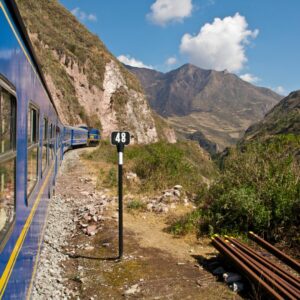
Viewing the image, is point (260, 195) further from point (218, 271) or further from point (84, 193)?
point (84, 193)

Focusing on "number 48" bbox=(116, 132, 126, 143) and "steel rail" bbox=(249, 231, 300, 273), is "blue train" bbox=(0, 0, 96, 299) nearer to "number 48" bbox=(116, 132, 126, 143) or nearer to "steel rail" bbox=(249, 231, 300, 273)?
"number 48" bbox=(116, 132, 126, 143)

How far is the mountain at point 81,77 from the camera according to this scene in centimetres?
3994

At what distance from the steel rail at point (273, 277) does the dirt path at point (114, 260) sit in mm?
535

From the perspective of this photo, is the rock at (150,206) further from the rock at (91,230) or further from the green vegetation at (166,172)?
the rock at (91,230)

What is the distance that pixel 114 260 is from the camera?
6.21 meters

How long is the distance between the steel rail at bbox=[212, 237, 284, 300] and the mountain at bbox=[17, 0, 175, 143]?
32302 millimetres

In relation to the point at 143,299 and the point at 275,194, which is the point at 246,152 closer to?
the point at 275,194

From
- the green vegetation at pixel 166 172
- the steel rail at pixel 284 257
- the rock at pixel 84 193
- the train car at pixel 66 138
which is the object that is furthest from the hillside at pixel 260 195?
the train car at pixel 66 138

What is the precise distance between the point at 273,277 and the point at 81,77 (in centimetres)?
4357

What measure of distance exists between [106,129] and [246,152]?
134ft

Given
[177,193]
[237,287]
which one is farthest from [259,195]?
[177,193]

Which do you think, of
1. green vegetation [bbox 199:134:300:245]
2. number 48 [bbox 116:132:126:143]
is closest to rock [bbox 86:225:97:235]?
green vegetation [bbox 199:134:300:245]

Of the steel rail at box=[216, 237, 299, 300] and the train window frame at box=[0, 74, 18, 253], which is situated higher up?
the train window frame at box=[0, 74, 18, 253]

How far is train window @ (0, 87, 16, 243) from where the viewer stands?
7.70 feet
